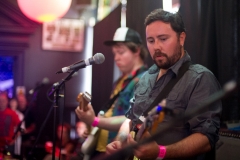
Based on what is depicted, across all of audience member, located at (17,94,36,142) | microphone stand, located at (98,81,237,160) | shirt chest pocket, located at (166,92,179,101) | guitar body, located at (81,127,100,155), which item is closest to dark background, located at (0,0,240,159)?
audience member, located at (17,94,36,142)

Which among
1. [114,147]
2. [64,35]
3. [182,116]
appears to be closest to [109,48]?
[64,35]

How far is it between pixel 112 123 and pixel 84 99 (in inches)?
12.4

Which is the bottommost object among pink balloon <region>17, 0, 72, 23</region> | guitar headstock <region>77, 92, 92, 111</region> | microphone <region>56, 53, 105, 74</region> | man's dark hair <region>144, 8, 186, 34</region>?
guitar headstock <region>77, 92, 92, 111</region>

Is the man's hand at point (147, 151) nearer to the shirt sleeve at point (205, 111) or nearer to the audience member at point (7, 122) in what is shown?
the shirt sleeve at point (205, 111)

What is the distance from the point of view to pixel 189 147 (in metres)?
1.88

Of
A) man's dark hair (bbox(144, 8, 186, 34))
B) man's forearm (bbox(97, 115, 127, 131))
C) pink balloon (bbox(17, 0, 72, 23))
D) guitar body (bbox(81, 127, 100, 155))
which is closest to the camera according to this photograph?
man's dark hair (bbox(144, 8, 186, 34))

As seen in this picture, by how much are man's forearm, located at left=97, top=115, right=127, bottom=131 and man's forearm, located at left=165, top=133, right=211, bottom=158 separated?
1121mm

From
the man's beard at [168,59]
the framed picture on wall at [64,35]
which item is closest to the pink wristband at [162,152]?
the man's beard at [168,59]

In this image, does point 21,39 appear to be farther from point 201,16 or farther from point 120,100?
point 201,16

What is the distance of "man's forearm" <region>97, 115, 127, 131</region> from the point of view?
299cm

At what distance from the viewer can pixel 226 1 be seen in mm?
2648

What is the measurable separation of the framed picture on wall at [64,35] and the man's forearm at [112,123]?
4867 mm

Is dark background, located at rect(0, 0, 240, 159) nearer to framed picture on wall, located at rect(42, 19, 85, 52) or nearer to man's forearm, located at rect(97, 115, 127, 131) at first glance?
framed picture on wall, located at rect(42, 19, 85, 52)

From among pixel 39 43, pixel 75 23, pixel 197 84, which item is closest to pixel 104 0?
pixel 75 23
